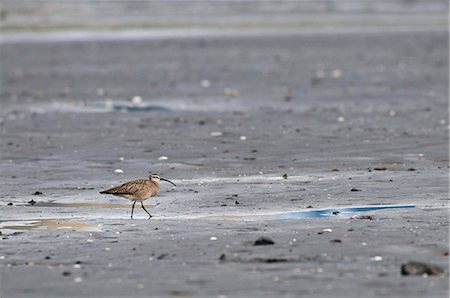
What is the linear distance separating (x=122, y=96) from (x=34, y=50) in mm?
17708

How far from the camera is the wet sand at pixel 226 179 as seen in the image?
10367 millimetres

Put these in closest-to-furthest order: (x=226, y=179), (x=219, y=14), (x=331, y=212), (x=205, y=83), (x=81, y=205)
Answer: (x=331, y=212)
(x=81, y=205)
(x=226, y=179)
(x=205, y=83)
(x=219, y=14)

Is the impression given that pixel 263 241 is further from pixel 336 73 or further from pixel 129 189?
pixel 336 73

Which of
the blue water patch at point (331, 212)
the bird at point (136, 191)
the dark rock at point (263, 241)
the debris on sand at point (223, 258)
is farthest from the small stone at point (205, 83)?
the debris on sand at point (223, 258)

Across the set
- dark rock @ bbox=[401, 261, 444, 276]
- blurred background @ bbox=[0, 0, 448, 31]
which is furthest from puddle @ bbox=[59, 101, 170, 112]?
blurred background @ bbox=[0, 0, 448, 31]

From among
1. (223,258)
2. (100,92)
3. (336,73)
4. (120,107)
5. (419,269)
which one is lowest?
(419,269)

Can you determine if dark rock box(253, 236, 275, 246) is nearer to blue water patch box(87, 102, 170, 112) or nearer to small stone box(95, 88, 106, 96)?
blue water patch box(87, 102, 170, 112)

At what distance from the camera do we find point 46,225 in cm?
1318

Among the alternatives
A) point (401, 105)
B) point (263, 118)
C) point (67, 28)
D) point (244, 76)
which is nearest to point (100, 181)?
point (263, 118)

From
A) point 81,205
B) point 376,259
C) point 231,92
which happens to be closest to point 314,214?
point 81,205

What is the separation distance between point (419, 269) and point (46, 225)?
14.6 ft

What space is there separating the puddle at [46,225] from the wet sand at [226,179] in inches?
0.8

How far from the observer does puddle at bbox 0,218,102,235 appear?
12883 millimetres

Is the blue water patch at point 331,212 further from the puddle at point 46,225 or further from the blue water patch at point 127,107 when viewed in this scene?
the blue water patch at point 127,107
